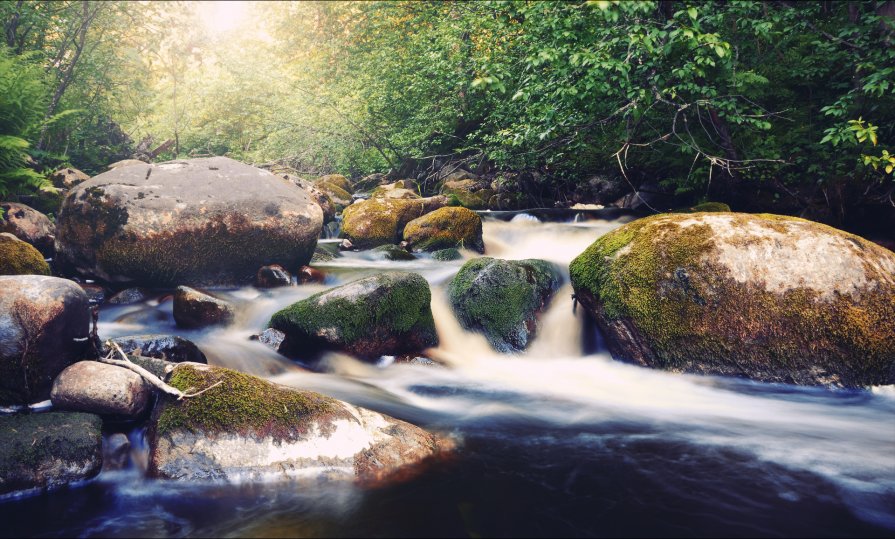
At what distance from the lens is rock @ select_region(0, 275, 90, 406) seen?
349 centimetres

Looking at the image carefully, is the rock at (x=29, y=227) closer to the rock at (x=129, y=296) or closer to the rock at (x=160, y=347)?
the rock at (x=129, y=296)

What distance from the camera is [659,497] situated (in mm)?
3152

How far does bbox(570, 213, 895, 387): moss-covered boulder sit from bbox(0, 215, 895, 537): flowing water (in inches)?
8.8

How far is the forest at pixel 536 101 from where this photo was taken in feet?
23.5

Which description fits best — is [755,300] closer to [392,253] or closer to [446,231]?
[446,231]

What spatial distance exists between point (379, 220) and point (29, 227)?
6103mm

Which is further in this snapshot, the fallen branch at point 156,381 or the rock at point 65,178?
the rock at point 65,178

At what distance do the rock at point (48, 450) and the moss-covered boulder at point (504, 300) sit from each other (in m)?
4.34

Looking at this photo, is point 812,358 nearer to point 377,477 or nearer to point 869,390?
point 869,390

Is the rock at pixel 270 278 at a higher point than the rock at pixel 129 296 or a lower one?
higher

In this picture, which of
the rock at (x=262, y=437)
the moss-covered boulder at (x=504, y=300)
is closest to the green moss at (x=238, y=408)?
the rock at (x=262, y=437)

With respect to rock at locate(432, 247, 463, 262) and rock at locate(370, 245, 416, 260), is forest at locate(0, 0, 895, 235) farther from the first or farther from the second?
rock at locate(370, 245, 416, 260)

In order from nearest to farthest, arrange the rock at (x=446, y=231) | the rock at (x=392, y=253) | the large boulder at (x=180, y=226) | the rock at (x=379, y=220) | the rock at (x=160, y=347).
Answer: the rock at (x=160, y=347)
the large boulder at (x=180, y=226)
the rock at (x=392, y=253)
the rock at (x=446, y=231)
the rock at (x=379, y=220)

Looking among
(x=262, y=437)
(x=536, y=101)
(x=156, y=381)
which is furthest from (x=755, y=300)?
(x=536, y=101)
